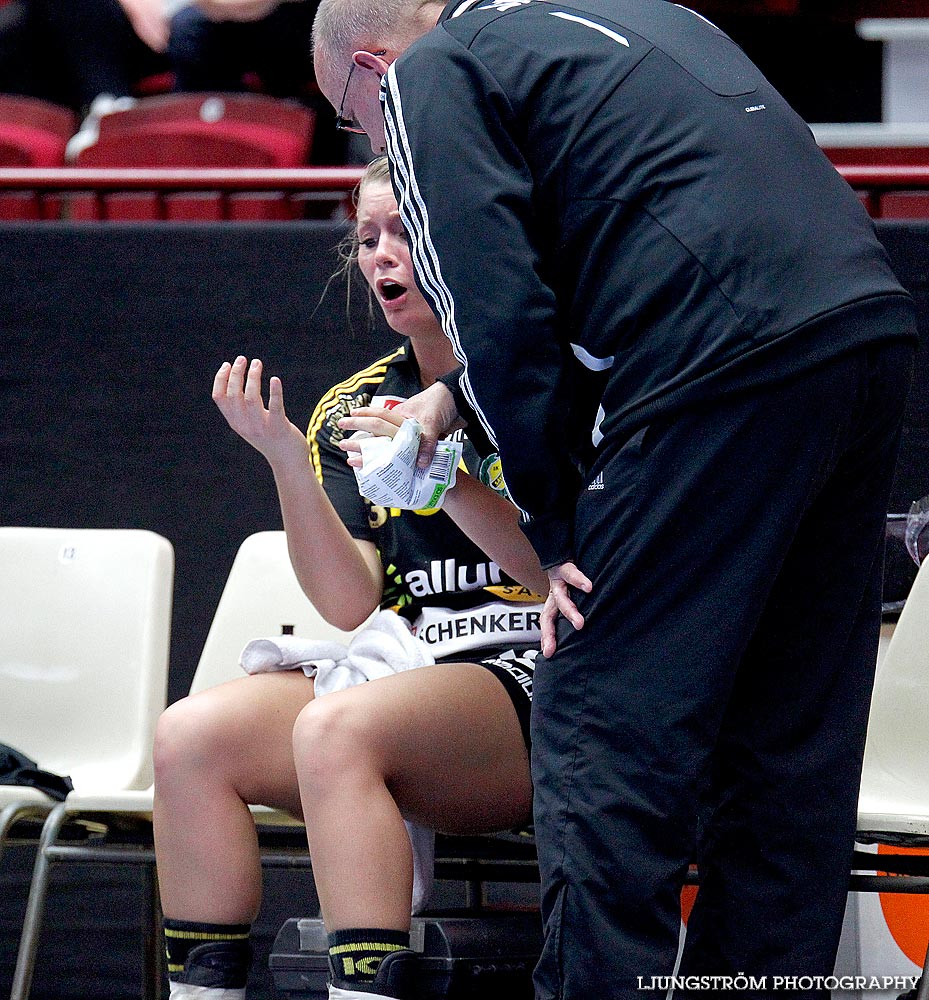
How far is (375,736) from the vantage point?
1.58 meters

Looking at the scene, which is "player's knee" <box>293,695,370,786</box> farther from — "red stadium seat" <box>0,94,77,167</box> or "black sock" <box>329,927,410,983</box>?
"red stadium seat" <box>0,94,77,167</box>

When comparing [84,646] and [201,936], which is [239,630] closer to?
[84,646]

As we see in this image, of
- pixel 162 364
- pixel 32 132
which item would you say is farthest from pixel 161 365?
pixel 32 132

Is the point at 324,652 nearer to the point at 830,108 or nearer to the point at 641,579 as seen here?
the point at 641,579

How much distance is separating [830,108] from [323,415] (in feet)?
14.5

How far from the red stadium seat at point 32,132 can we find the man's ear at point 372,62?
3342mm

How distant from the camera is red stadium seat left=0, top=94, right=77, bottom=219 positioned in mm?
4477

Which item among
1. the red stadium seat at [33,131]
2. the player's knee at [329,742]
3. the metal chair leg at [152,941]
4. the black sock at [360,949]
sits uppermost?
the red stadium seat at [33,131]

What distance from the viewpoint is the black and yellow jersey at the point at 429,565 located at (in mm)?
1842

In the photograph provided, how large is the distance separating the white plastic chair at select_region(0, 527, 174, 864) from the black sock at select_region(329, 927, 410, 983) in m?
0.90

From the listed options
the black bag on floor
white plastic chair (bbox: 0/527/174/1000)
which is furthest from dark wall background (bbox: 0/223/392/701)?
the black bag on floor

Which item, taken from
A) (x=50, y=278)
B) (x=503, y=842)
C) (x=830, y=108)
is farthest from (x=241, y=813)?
(x=830, y=108)

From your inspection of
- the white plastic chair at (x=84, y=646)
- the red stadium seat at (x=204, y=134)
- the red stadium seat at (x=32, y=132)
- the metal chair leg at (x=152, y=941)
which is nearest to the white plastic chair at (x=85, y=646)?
the white plastic chair at (x=84, y=646)

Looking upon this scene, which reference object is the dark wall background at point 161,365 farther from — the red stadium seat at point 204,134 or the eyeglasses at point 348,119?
the eyeglasses at point 348,119
